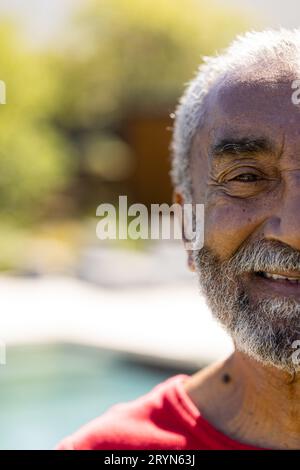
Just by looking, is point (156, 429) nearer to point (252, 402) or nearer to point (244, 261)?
point (252, 402)

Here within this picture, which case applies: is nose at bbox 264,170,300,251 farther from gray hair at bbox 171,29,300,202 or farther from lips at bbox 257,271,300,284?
gray hair at bbox 171,29,300,202

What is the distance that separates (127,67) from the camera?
3061 centimetres

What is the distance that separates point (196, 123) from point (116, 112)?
2563 centimetres

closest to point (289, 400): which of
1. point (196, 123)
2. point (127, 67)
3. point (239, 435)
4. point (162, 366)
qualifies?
point (239, 435)

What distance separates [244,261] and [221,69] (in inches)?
20.9

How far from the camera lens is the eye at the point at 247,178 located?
6.05 feet

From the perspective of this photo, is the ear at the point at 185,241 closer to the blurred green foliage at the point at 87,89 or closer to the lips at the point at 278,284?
the lips at the point at 278,284

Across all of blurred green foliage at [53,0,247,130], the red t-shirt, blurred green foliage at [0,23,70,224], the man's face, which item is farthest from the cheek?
blurred green foliage at [53,0,247,130]

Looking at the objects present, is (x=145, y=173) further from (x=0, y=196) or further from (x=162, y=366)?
(x=162, y=366)

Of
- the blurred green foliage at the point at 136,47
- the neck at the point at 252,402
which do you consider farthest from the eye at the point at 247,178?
the blurred green foliage at the point at 136,47

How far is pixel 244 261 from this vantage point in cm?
179

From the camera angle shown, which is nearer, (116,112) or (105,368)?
(105,368)

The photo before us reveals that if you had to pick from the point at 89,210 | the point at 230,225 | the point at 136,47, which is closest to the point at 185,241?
the point at 230,225

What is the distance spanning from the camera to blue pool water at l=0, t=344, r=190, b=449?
26.7 ft
